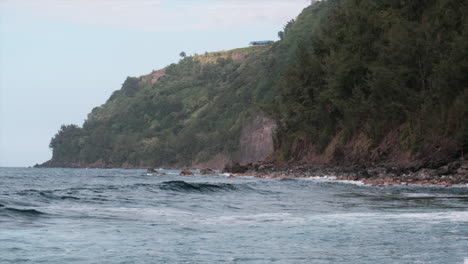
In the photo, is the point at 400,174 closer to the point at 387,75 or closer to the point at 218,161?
the point at 387,75

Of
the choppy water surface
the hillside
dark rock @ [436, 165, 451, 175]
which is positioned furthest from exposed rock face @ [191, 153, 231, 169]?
the choppy water surface

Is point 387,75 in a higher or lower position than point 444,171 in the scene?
higher

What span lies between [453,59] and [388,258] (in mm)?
42711

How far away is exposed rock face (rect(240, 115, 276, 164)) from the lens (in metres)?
143

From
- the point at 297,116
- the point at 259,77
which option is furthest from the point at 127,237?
the point at 259,77

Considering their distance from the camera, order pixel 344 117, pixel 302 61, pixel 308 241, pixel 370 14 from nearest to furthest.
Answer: pixel 308 241
pixel 370 14
pixel 344 117
pixel 302 61

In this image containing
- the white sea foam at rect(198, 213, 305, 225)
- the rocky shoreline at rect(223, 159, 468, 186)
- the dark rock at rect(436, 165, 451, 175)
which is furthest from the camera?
the dark rock at rect(436, 165, 451, 175)

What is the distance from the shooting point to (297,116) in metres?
92.2

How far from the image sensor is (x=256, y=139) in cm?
14700

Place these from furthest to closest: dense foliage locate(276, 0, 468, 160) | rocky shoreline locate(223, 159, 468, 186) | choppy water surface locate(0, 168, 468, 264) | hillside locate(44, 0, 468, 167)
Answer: dense foliage locate(276, 0, 468, 160) → hillside locate(44, 0, 468, 167) → rocky shoreline locate(223, 159, 468, 186) → choppy water surface locate(0, 168, 468, 264)

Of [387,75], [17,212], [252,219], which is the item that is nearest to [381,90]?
[387,75]

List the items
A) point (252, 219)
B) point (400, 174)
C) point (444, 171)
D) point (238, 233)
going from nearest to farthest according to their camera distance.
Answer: point (238, 233) → point (252, 219) → point (444, 171) → point (400, 174)

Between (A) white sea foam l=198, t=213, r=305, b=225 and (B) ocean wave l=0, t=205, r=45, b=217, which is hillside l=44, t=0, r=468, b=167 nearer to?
(A) white sea foam l=198, t=213, r=305, b=225

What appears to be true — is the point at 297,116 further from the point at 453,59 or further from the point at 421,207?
the point at 421,207
